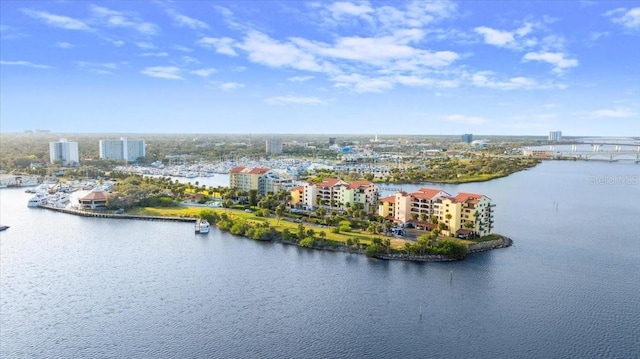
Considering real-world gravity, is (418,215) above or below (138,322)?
above

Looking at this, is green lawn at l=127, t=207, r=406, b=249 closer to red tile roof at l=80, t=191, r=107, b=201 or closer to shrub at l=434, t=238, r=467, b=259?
shrub at l=434, t=238, r=467, b=259

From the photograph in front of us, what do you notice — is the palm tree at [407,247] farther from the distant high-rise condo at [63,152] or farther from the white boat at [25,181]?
the distant high-rise condo at [63,152]

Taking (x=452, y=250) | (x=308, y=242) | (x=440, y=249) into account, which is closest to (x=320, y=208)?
(x=308, y=242)

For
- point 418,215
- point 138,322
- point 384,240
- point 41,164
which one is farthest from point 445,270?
point 41,164

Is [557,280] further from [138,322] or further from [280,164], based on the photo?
[280,164]

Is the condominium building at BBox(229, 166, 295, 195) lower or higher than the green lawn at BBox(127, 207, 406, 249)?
higher

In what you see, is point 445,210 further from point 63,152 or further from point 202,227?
point 63,152

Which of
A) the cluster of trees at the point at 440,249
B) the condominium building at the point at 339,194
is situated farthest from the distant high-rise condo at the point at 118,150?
the cluster of trees at the point at 440,249

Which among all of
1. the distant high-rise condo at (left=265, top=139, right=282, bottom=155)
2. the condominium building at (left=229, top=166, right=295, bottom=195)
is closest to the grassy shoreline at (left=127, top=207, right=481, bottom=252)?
the condominium building at (left=229, top=166, right=295, bottom=195)
